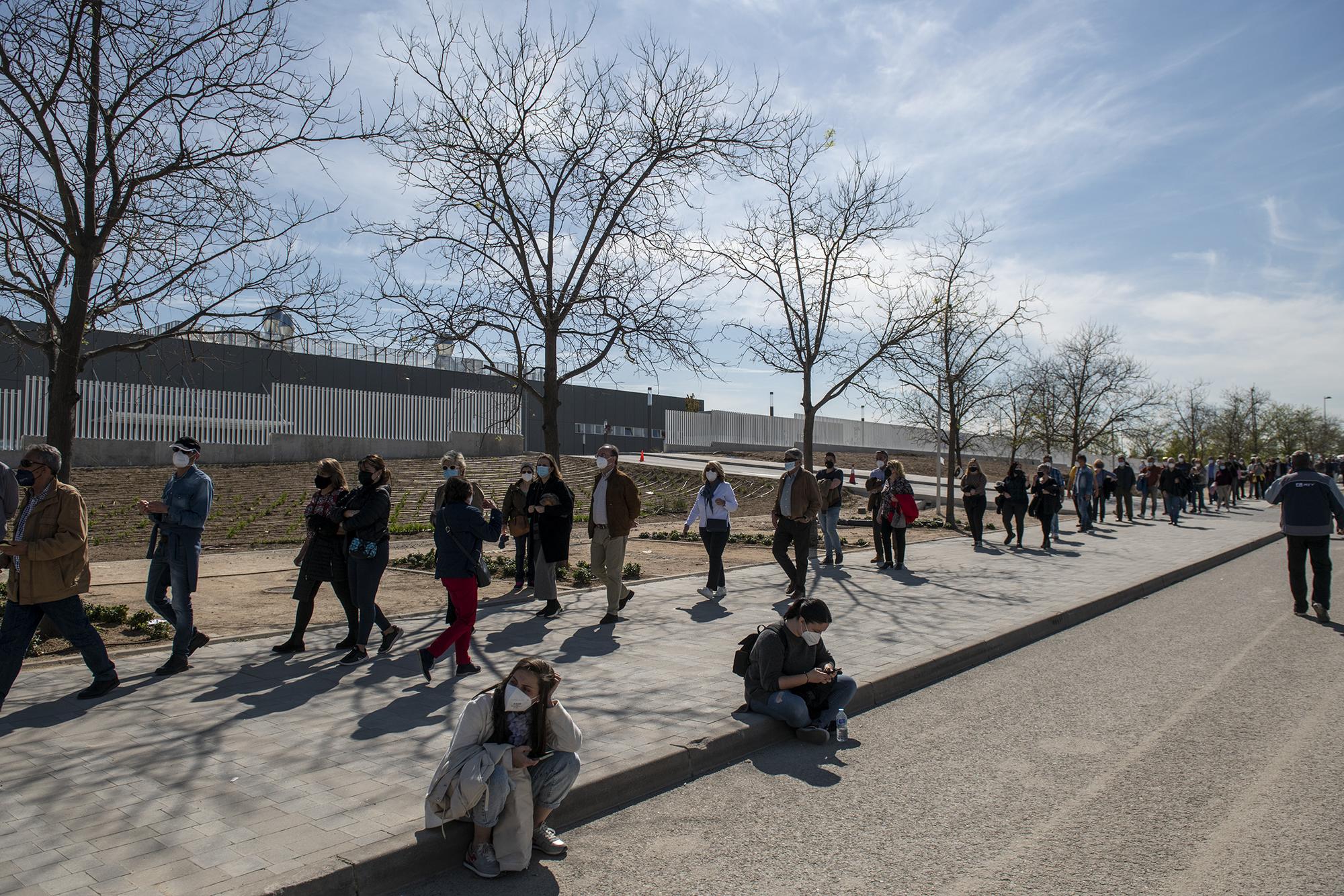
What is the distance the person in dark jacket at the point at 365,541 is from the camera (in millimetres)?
7762

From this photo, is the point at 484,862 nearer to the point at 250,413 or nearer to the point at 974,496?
the point at 974,496

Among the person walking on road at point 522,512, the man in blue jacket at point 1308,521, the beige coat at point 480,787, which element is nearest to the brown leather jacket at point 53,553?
the beige coat at point 480,787

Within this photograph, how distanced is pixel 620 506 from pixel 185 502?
174 inches

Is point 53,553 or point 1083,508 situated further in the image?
point 1083,508

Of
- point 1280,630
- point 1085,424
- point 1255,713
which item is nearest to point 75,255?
point 1255,713

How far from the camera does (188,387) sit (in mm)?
32562

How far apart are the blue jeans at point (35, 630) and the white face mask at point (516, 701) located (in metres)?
3.75

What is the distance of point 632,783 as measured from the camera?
5.04 m

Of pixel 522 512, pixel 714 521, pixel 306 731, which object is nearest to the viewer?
pixel 306 731

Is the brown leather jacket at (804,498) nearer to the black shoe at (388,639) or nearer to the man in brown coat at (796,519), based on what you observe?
the man in brown coat at (796,519)

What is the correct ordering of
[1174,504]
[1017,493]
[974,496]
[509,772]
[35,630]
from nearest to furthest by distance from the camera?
[509,772], [35,630], [974,496], [1017,493], [1174,504]

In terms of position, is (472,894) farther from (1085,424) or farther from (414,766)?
(1085,424)

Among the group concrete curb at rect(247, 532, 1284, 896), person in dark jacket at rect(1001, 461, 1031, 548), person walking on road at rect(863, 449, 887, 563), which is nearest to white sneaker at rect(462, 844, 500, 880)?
concrete curb at rect(247, 532, 1284, 896)

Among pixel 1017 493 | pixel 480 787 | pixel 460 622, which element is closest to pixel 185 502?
pixel 460 622
